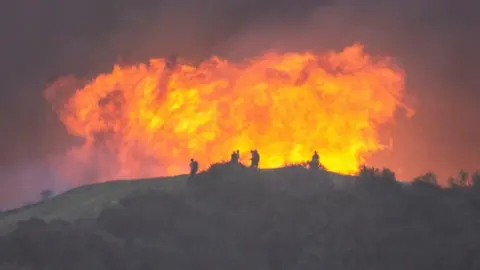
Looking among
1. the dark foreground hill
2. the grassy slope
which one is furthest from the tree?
the grassy slope

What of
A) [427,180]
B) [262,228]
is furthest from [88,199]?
[427,180]

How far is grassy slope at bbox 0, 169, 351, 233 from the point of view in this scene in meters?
85.1

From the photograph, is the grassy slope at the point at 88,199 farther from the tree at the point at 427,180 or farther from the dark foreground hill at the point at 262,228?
the tree at the point at 427,180

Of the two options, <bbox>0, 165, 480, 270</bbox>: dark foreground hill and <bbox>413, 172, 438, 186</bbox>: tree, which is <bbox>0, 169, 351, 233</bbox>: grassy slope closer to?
<bbox>0, 165, 480, 270</bbox>: dark foreground hill

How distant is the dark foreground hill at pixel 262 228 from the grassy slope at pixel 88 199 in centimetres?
45

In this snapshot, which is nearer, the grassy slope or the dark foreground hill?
the dark foreground hill

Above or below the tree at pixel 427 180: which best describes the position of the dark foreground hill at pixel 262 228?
below

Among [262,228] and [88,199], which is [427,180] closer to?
[262,228]

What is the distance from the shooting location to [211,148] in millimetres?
115312

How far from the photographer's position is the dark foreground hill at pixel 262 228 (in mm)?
71938

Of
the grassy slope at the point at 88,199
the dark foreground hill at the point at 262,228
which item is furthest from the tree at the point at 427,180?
the grassy slope at the point at 88,199

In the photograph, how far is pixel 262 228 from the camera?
7875cm

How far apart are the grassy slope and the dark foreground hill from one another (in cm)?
45

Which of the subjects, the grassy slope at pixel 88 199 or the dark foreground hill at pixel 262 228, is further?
the grassy slope at pixel 88 199
